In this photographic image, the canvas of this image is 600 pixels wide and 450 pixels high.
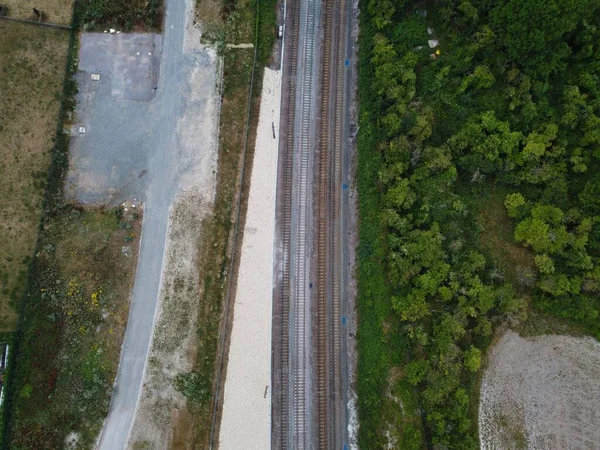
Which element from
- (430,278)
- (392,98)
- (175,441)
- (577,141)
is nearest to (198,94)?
(392,98)

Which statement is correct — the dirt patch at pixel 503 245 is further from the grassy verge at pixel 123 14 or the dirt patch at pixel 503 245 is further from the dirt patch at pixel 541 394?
the grassy verge at pixel 123 14

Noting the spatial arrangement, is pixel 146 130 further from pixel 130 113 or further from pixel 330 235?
pixel 330 235

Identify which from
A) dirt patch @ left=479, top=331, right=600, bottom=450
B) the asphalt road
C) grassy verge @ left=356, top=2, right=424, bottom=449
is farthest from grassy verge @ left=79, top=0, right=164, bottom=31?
dirt patch @ left=479, top=331, right=600, bottom=450

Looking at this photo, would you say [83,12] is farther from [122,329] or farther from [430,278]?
[430,278]

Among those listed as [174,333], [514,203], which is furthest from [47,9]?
[514,203]

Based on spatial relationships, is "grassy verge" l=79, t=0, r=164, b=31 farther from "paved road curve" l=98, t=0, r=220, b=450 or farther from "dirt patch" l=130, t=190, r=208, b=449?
"dirt patch" l=130, t=190, r=208, b=449

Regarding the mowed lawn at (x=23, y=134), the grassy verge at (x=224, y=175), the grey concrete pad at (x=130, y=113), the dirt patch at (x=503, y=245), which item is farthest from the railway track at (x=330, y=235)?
the mowed lawn at (x=23, y=134)
